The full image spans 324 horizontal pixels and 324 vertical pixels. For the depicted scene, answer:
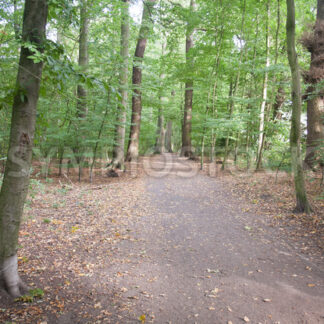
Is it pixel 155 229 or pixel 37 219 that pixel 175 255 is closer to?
pixel 155 229

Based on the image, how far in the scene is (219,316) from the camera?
9.91 feet

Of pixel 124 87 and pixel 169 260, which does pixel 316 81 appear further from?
pixel 169 260

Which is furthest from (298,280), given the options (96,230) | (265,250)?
(96,230)

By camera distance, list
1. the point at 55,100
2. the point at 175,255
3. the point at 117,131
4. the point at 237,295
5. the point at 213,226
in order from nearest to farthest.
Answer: the point at 237,295 → the point at 175,255 → the point at 213,226 → the point at 55,100 → the point at 117,131

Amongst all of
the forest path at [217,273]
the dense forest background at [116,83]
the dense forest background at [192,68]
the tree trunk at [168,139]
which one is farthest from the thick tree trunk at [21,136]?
the tree trunk at [168,139]

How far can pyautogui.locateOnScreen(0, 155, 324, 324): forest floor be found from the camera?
3.06 m

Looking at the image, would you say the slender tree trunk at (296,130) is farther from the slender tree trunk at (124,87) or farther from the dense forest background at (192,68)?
the slender tree trunk at (124,87)

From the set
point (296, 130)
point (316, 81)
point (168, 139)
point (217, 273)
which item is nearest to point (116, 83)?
point (296, 130)

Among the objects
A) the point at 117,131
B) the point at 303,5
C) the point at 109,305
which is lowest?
the point at 109,305

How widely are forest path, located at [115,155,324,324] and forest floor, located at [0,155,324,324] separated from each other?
0.02m

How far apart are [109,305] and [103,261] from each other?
3.64 ft

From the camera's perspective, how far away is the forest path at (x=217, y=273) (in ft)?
10.1

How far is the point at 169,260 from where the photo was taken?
442cm

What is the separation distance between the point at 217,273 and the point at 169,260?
87 cm
